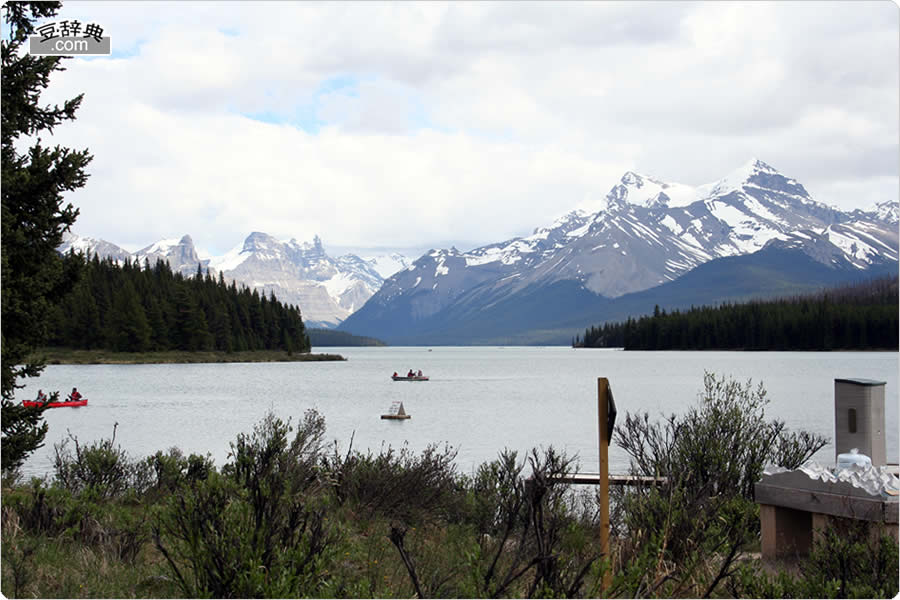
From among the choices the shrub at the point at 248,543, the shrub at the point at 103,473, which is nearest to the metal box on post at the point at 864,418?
the shrub at the point at 248,543

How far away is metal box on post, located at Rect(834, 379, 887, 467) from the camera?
1252cm

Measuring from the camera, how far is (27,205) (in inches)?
524

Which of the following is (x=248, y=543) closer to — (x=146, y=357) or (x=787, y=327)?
(x=146, y=357)

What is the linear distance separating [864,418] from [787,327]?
15627cm

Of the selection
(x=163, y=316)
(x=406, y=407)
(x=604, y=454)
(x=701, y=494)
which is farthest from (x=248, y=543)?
(x=163, y=316)

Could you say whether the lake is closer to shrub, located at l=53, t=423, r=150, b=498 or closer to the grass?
shrub, located at l=53, t=423, r=150, b=498

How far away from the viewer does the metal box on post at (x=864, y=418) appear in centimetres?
1252

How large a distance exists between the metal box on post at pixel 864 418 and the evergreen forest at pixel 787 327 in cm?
13551

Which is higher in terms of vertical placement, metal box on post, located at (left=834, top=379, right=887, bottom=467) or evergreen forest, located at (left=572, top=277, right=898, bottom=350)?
evergreen forest, located at (left=572, top=277, right=898, bottom=350)

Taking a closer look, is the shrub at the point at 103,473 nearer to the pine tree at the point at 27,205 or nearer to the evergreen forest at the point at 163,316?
the pine tree at the point at 27,205

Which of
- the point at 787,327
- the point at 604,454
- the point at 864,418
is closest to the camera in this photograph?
the point at 604,454

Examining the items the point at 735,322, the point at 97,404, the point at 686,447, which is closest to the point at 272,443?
the point at 686,447

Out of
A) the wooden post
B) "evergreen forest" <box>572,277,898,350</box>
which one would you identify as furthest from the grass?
the wooden post

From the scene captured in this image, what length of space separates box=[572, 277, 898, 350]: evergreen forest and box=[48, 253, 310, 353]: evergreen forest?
268ft
